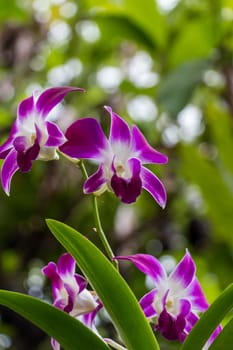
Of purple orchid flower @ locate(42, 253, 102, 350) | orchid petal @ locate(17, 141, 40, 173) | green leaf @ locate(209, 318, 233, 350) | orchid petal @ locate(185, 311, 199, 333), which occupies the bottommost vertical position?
orchid petal @ locate(185, 311, 199, 333)

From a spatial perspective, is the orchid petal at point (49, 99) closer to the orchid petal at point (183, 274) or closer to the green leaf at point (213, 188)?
the orchid petal at point (183, 274)

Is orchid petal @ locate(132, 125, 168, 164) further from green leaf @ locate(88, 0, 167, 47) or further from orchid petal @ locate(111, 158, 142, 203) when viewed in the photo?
green leaf @ locate(88, 0, 167, 47)

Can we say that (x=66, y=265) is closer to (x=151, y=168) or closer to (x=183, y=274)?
(x=183, y=274)

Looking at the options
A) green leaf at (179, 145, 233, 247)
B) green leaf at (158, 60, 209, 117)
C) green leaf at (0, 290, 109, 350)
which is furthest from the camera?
green leaf at (179, 145, 233, 247)

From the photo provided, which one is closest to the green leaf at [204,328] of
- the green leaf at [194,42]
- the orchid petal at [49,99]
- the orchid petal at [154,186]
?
the orchid petal at [154,186]

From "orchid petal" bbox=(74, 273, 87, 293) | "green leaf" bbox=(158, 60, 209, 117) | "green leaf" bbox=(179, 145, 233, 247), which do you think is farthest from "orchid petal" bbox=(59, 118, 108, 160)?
"green leaf" bbox=(179, 145, 233, 247)

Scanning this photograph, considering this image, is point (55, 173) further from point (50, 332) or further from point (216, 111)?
point (50, 332)

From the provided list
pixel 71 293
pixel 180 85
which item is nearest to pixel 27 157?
pixel 71 293
